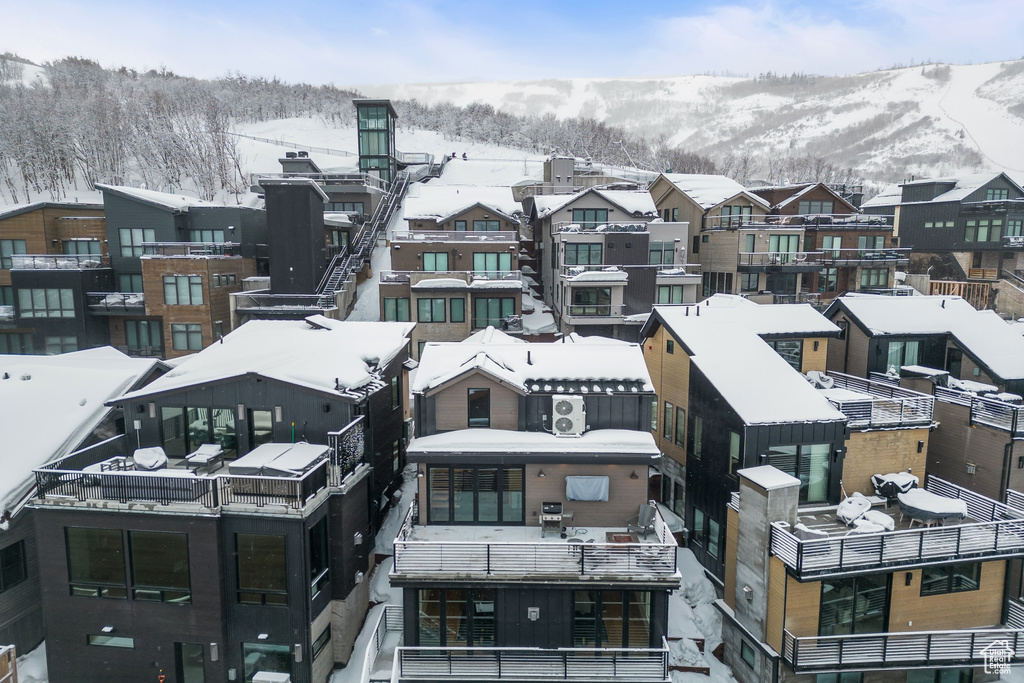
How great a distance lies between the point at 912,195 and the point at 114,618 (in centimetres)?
6122

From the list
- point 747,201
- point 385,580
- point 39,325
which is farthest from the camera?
point 747,201

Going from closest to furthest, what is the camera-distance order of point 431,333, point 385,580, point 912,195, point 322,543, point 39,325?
point 322,543, point 385,580, point 39,325, point 431,333, point 912,195

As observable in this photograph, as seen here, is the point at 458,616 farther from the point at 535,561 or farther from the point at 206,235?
the point at 206,235

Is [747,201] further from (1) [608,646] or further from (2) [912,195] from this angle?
(1) [608,646]

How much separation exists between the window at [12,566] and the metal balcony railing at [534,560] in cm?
1134

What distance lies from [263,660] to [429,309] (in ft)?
72.8

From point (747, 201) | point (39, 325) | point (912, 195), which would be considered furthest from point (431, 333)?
point (912, 195)

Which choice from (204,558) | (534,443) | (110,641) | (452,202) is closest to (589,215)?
(452,202)

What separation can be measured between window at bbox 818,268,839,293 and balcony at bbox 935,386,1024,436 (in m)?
22.7

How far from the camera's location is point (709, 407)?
1923 cm

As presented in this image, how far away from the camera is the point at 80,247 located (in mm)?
35500

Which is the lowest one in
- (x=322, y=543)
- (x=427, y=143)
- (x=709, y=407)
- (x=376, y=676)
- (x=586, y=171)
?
(x=376, y=676)

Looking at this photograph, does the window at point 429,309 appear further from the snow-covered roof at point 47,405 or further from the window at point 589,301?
the snow-covered roof at point 47,405

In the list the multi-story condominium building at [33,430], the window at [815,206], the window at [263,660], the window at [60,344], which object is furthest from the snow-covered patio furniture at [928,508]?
the window at [60,344]
